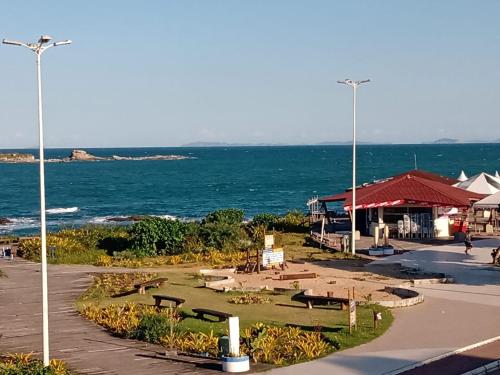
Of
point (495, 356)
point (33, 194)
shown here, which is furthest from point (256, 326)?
point (33, 194)

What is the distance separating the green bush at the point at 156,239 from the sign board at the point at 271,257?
267 inches

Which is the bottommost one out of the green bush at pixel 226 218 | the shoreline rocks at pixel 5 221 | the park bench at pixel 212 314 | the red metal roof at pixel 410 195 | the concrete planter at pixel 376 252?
the shoreline rocks at pixel 5 221

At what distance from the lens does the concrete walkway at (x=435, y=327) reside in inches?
677

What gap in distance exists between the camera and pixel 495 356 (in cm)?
1773

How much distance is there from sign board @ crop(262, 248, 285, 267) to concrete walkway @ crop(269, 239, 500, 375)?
5910 mm

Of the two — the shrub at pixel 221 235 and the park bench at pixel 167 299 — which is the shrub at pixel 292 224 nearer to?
the shrub at pixel 221 235

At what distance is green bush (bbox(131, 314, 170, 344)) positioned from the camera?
64.6 ft

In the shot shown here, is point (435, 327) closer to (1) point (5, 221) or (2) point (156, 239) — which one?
(2) point (156, 239)

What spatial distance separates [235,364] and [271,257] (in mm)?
16208

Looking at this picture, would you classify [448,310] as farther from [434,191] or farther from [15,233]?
[15,233]

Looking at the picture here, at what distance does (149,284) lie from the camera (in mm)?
27094

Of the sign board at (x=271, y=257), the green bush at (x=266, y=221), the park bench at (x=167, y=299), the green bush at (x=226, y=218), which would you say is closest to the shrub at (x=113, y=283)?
the park bench at (x=167, y=299)

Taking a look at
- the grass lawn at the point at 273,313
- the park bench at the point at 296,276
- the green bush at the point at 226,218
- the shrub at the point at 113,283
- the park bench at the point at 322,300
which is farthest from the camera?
the green bush at the point at 226,218

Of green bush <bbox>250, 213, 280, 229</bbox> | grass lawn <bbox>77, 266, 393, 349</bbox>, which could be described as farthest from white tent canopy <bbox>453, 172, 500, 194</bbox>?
grass lawn <bbox>77, 266, 393, 349</bbox>
